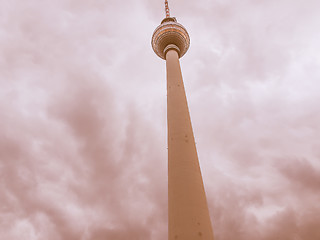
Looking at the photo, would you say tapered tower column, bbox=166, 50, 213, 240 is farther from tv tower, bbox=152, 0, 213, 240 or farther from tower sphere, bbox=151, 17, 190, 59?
tower sphere, bbox=151, 17, 190, 59

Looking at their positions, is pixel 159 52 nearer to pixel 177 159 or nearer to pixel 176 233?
pixel 177 159

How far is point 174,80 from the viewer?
36.2m

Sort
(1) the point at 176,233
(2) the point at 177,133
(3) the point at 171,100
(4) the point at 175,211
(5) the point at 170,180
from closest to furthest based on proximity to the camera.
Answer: (1) the point at 176,233
(4) the point at 175,211
(5) the point at 170,180
(2) the point at 177,133
(3) the point at 171,100

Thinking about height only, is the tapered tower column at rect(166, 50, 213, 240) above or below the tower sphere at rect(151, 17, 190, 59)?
below

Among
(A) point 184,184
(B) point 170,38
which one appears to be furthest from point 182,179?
(B) point 170,38

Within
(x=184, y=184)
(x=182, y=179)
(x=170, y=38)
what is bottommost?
(x=184, y=184)

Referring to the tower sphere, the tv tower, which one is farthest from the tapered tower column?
the tower sphere

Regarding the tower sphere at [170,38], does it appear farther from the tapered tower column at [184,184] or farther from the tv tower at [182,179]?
the tapered tower column at [184,184]

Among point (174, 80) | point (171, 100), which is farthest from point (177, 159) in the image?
point (174, 80)

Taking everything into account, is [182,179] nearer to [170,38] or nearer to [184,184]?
[184,184]

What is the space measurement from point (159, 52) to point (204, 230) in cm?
3939

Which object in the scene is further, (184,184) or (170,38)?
(170,38)

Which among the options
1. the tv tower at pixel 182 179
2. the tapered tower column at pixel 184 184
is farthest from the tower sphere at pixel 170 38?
the tapered tower column at pixel 184 184

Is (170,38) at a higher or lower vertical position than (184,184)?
higher
